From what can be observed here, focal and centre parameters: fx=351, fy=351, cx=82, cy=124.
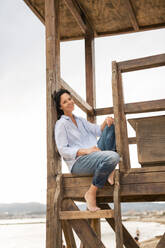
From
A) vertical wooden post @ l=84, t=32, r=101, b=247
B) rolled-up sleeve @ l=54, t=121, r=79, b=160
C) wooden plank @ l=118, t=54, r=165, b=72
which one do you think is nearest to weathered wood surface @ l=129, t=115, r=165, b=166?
wooden plank @ l=118, t=54, r=165, b=72

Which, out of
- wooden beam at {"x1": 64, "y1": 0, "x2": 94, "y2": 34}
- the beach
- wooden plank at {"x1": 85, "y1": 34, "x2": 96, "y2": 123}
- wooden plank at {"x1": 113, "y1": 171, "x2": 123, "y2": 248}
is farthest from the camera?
the beach

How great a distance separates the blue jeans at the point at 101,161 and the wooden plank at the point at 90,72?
2489 millimetres

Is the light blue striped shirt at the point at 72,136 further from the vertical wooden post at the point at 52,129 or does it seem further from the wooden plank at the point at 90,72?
the wooden plank at the point at 90,72

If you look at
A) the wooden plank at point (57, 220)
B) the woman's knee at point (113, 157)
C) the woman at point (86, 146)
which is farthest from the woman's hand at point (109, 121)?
the wooden plank at point (57, 220)

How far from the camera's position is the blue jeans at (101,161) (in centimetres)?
377

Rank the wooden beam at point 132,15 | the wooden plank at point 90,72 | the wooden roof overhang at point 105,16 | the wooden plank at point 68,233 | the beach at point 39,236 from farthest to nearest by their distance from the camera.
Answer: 1. the beach at point 39,236
2. the wooden plank at point 90,72
3. the wooden roof overhang at point 105,16
4. the wooden beam at point 132,15
5. the wooden plank at point 68,233

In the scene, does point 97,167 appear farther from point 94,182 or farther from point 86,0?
point 86,0

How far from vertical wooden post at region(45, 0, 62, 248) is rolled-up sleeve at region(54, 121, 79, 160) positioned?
15cm

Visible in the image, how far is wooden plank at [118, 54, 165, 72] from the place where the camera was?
4035mm

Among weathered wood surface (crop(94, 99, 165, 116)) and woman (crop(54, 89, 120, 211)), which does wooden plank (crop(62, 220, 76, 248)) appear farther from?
weathered wood surface (crop(94, 99, 165, 116))

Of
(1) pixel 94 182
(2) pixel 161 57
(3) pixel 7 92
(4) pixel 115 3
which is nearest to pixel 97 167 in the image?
(1) pixel 94 182

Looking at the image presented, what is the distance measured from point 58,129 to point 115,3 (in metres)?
3.11

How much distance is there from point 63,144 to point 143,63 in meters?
1.33

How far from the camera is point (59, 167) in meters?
4.38
